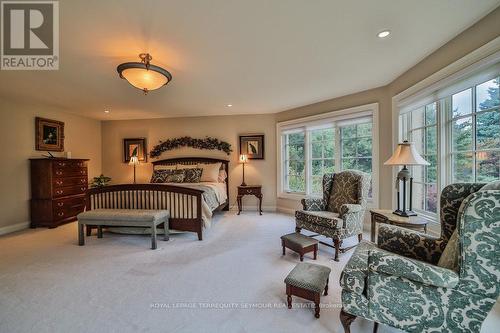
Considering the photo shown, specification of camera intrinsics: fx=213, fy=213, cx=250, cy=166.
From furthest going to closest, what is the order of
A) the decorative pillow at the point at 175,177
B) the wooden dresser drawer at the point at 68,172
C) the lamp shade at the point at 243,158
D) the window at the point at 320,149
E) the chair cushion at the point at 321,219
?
the lamp shade at the point at 243,158 < the decorative pillow at the point at 175,177 < the wooden dresser drawer at the point at 68,172 < the window at the point at 320,149 < the chair cushion at the point at 321,219

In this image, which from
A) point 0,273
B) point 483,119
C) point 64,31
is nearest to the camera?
point 64,31

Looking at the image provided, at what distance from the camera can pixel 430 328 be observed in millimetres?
1188

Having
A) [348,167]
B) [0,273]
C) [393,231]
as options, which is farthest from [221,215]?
[393,231]

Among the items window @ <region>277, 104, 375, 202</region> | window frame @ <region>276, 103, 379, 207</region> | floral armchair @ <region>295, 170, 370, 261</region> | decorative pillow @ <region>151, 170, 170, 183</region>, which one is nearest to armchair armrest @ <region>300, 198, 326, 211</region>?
floral armchair @ <region>295, 170, 370, 261</region>

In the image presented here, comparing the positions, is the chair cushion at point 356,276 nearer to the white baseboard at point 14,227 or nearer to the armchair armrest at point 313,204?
the armchair armrest at point 313,204

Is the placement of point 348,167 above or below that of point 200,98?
below

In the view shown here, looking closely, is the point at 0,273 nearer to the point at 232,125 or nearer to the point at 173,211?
the point at 173,211

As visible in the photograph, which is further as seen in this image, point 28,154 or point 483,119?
point 28,154

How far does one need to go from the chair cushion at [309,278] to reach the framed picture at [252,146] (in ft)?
11.9

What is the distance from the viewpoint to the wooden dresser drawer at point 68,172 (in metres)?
4.25

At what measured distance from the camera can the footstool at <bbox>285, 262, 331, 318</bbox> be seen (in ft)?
5.52

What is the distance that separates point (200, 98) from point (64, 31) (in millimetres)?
2251

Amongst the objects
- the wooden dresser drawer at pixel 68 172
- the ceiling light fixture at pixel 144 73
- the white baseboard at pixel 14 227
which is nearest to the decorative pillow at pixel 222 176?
→ the ceiling light fixture at pixel 144 73
